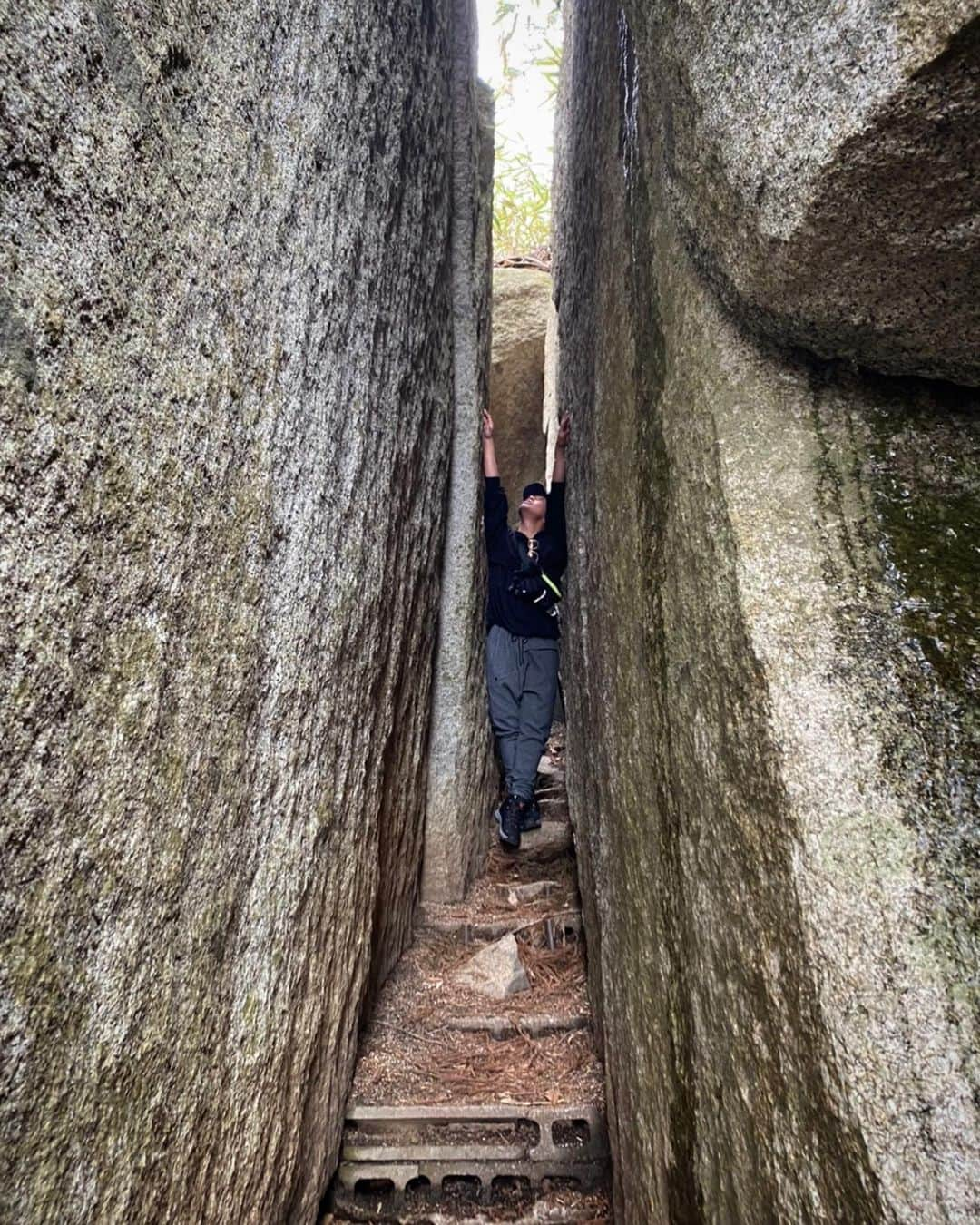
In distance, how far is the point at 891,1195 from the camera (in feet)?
3.34

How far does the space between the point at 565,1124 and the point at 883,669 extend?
2.17 meters

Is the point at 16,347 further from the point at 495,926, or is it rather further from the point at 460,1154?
the point at 495,926

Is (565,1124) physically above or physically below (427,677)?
below

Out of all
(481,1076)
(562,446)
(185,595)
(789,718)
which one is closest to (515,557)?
(562,446)

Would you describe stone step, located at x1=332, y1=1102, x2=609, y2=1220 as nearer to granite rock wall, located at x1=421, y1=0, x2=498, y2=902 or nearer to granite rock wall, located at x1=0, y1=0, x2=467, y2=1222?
granite rock wall, located at x1=0, y1=0, x2=467, y2=1222

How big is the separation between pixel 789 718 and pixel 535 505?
13.2 ft

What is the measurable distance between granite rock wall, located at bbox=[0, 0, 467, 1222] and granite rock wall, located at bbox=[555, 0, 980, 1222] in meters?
0.94

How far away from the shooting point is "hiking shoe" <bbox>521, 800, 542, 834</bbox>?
4.96 m

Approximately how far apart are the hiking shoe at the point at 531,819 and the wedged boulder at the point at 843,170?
12.3ft

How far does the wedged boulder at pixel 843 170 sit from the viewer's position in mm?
1124

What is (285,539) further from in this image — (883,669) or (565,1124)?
(565,1124)

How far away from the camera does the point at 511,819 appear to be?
4.91 meters

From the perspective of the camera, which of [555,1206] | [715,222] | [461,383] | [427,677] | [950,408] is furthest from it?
[461,383]

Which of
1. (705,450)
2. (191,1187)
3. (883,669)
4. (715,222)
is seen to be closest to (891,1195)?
(883,669)
